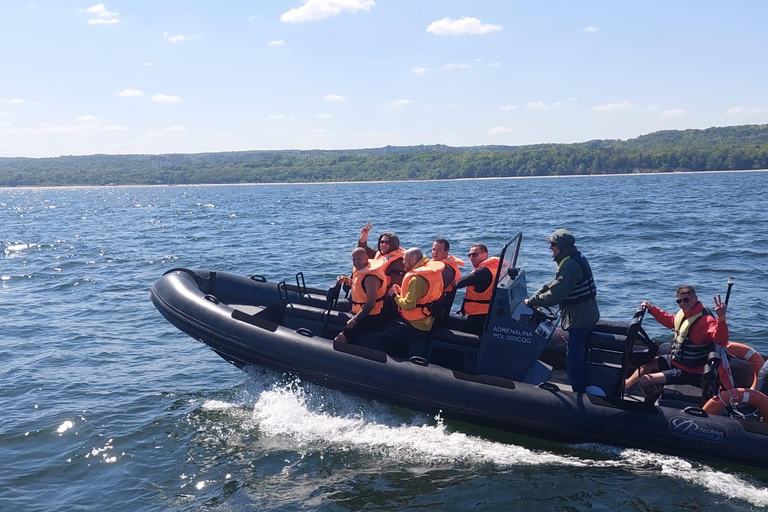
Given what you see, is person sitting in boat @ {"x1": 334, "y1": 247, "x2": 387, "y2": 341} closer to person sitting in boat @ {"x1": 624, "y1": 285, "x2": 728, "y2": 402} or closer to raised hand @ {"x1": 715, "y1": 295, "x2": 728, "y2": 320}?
person sitting in boat @ {"x1": 624, "y1": 285, "x2": 728, "y2": 402}

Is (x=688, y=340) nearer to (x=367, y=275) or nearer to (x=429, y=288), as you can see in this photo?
(x=429, y=288)

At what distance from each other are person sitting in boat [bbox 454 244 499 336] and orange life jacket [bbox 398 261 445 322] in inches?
8.3

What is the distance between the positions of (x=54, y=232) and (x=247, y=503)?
80.9ft

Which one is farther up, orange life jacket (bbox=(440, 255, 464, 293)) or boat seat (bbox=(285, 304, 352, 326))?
orange life jacket (bbox=(440, 255, 464, 293))

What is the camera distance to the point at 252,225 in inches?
1093

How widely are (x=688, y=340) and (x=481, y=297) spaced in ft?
5.82

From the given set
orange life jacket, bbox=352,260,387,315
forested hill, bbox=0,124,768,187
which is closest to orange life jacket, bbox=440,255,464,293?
orange life jacket, bbox=352,260,387,315

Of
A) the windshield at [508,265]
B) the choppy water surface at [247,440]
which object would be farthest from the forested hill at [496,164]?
the windshield at [508,265]

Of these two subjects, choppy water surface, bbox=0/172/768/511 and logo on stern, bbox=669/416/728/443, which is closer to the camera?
choppy water surface, bbox=0/172/768/511

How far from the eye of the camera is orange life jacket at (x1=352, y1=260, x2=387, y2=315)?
6.32 meters

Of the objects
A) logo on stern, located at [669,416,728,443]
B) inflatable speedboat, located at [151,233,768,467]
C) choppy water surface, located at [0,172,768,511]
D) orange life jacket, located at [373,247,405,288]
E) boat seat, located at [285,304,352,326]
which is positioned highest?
orange life jacket, located at [373,247,405,288]

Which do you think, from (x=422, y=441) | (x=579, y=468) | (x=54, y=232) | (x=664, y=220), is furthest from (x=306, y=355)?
(x=54, y=232)

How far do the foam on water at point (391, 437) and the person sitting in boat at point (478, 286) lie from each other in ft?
3.19

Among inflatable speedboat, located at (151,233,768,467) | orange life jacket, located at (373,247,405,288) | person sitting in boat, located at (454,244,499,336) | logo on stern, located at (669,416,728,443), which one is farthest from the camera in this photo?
orange life jacket, located at (373,247,405,288)
